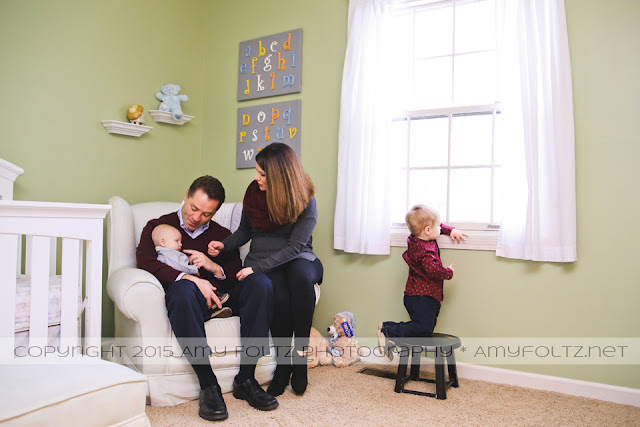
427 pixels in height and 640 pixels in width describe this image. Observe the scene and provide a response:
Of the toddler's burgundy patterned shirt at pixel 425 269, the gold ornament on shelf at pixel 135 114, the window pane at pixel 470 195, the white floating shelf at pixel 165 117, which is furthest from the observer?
the white floating shelf at pixel 165 117

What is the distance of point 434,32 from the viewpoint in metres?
2.79

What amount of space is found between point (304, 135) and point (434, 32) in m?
0.97

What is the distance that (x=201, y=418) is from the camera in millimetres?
1957

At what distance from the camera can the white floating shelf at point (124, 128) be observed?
2871 millimetres

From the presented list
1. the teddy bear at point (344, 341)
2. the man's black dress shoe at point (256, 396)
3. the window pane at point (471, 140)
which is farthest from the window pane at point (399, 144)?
the man's black dress shoe at point (256, 396)

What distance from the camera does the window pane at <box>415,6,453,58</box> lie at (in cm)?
275

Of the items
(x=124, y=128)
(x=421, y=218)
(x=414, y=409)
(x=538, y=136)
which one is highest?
(x=124, y=128)

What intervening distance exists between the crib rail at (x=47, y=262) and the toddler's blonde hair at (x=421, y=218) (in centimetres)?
146

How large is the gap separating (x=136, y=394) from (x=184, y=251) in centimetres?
114

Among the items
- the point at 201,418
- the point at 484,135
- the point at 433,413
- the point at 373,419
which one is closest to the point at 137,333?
the point at 201,418

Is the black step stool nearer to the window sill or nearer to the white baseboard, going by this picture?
the white baseboard

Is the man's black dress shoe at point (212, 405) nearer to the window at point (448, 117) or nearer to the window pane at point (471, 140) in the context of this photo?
the window at point (448, 117)

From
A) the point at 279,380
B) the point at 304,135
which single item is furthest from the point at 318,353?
the point at 304,135

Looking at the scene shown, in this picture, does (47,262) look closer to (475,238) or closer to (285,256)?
(285,256)
